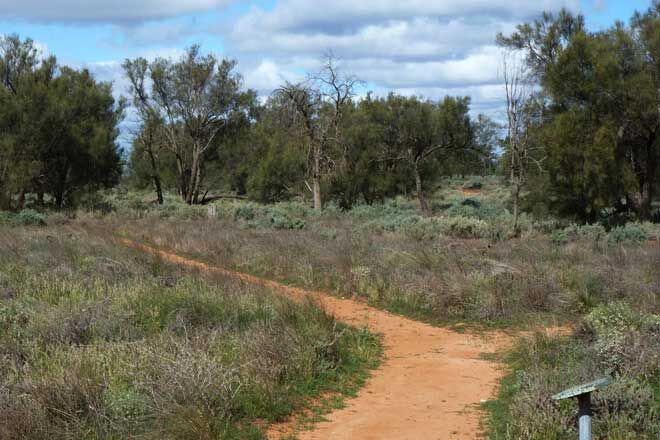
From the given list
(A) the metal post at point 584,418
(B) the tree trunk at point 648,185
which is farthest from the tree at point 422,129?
(A) the metal post at point 584,418

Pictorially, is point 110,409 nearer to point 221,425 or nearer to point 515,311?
point 221,425

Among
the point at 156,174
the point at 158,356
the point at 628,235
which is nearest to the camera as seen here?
the point at 158,356

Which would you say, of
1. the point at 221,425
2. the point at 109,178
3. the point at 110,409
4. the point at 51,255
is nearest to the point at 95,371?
the point at 110,409

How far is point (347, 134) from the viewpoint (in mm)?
34875

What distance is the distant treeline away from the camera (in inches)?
968

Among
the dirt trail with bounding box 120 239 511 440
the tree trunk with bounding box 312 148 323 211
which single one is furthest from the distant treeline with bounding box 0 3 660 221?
the dirt trail with bounding box 120 239 511 440

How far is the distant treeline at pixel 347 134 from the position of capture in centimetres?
2459

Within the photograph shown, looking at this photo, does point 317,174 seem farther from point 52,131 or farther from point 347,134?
point 52,131

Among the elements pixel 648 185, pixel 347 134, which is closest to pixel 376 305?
pixel 648 185

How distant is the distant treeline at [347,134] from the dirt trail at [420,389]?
12.7m

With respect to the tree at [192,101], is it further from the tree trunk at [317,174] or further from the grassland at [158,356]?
the grassland at [158,356]

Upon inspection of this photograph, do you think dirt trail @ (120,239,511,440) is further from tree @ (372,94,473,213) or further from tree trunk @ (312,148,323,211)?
tree @ (372,94,473,213)

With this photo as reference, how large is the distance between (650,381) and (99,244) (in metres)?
12.3

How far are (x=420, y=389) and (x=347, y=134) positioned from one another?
27.9 m
